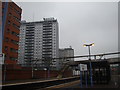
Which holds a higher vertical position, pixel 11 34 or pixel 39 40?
pixel 39 40

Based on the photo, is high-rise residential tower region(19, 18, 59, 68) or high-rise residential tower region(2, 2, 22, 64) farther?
high-rise residential tower region(19, 18, 59, 68)

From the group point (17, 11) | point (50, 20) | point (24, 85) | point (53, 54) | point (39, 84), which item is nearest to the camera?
point (24, 85)

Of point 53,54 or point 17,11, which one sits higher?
point 17,11

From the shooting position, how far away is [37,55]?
470 ft

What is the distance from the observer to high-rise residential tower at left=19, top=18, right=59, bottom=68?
142m

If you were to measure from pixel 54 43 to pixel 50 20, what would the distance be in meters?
21.9

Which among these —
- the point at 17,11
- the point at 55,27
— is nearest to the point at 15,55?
the point at 17,11

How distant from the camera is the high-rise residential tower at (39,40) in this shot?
142025mm

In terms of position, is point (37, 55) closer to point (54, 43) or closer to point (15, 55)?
point (54, 43)

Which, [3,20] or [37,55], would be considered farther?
[37,55]

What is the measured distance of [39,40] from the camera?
149375 mm

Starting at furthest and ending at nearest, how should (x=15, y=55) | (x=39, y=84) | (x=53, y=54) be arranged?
(x=53, y=54) → (x=15, y=55) → (x=39, y=84)

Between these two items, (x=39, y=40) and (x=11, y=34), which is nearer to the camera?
(x=11, y=34)

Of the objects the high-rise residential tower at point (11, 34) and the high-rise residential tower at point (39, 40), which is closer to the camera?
the high-rise residential tower at point (11, 34)
